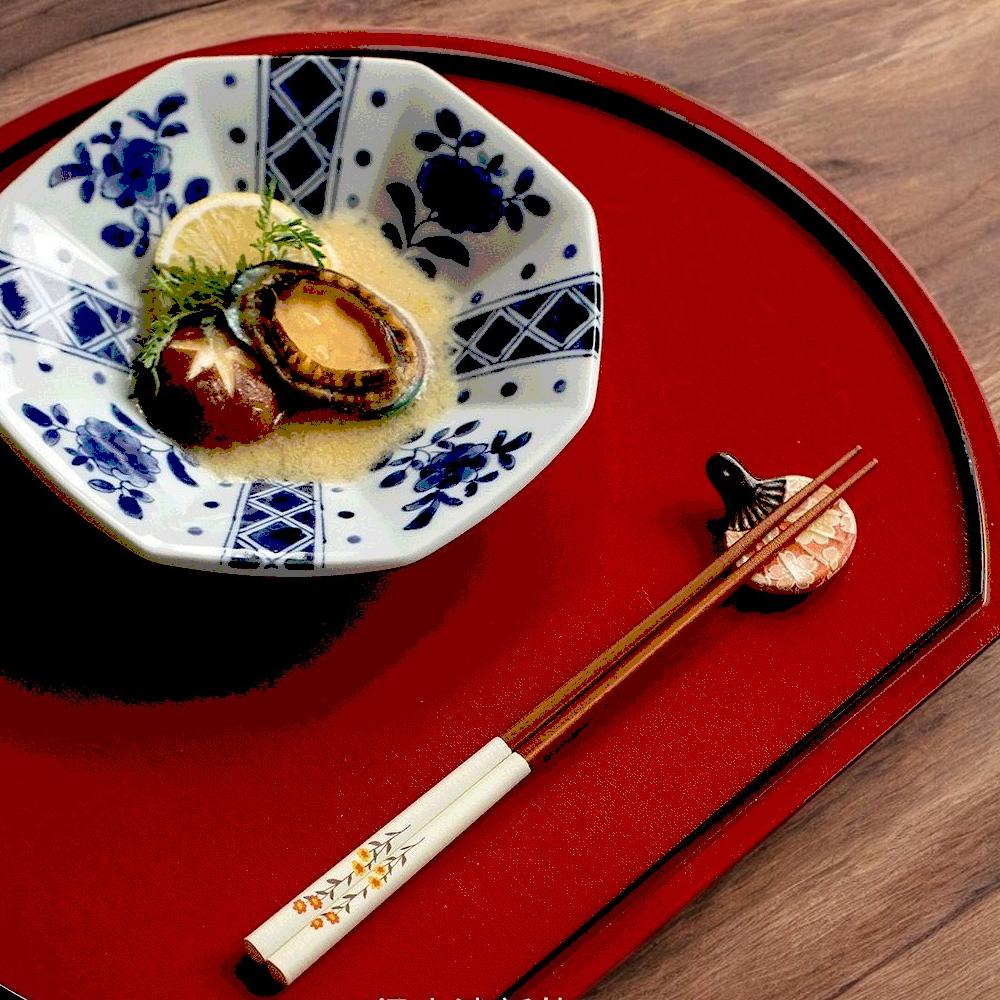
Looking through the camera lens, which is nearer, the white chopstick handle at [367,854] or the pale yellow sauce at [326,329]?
the white chopstick handle at [367,854]

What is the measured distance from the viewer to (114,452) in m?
1.05

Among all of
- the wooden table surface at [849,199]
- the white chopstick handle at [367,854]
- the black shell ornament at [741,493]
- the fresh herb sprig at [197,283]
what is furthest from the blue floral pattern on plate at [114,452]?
the wooden table surface at [849,199]

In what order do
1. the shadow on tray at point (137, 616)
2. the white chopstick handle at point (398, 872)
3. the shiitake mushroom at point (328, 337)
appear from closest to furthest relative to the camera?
the white chopstick handle at point (398, 872)
the shadow on tray at point (137, 616)
the shiitake mushroom at point (328, 337)

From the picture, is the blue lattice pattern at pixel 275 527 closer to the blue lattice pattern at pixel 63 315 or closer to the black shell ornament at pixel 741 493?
the blue lattice pattern at pixel 63 315

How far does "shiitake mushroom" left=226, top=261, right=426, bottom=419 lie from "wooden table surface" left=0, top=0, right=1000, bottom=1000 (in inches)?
23.3

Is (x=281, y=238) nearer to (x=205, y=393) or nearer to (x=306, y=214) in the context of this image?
(x=306, y=214)

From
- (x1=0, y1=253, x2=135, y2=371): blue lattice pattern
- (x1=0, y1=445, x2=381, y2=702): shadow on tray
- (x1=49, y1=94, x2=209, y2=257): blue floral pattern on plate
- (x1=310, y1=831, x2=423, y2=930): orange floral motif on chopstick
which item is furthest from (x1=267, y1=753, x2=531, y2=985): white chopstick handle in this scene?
(x1=49, y1=94, x2=209, y2=257): blue floral pattern on plate

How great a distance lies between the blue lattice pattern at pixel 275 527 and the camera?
0.96 m

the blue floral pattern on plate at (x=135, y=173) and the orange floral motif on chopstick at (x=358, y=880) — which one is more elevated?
the blue floral pattern on plate at (x=135, y=173)

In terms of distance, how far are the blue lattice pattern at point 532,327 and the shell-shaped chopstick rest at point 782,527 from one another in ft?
0.66

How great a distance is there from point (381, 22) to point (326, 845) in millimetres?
1212

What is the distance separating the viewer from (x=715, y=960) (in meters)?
1.12

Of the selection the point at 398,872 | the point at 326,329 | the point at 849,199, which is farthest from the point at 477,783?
the point at 849,199

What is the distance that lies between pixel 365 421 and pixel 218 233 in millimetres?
275
